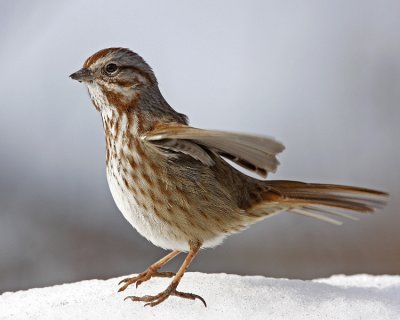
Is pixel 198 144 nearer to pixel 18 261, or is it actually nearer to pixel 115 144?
pixel 115 144

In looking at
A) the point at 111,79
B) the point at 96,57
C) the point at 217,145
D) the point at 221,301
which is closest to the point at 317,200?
the point at 217,145

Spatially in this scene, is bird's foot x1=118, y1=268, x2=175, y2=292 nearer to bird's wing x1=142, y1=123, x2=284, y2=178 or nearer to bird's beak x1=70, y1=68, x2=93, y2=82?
bird's wing x1=142, y1=123, x2=284, y2=178

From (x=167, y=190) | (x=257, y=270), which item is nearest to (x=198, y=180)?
(x=167, y=190)

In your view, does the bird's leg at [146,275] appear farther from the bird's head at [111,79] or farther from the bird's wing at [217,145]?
the bird's head at [111,79]

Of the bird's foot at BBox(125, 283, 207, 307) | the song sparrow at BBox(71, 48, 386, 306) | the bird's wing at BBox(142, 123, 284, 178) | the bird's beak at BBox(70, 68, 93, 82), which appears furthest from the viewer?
the bird's beak at BBox(70, 68, 93, 82)

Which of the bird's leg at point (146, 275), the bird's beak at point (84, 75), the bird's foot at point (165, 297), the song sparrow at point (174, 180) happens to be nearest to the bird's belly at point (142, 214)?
the song sparrow at point (174, 180)

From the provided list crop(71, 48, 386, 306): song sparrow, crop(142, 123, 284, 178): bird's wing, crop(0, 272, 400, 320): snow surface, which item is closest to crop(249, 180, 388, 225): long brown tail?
crop(71, 48, 386, 306): song sparrow

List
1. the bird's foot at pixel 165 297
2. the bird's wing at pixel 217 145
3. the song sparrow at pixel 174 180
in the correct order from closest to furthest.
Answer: the bird's wing at pixel 217 145
the bird's foot at pixel 165 297
the song sparrow at pixel 174 180
